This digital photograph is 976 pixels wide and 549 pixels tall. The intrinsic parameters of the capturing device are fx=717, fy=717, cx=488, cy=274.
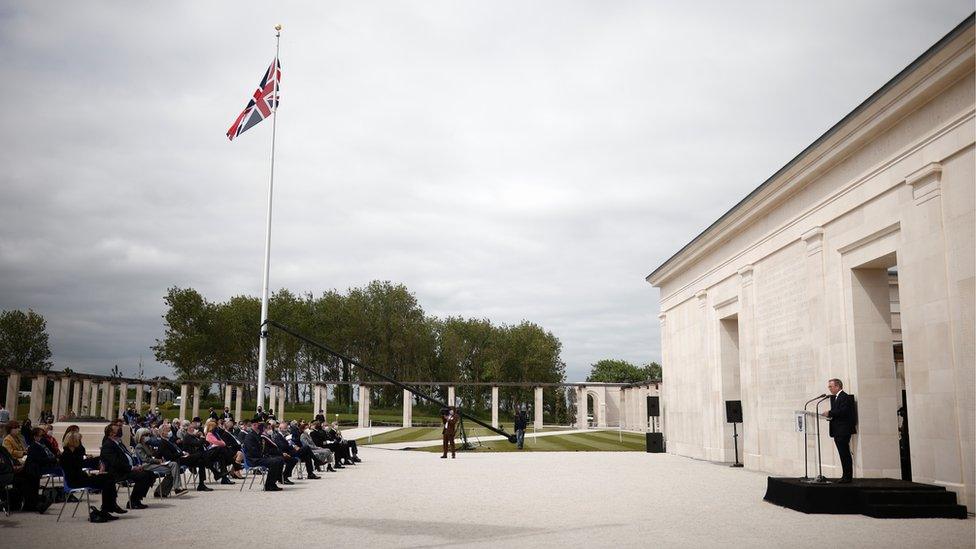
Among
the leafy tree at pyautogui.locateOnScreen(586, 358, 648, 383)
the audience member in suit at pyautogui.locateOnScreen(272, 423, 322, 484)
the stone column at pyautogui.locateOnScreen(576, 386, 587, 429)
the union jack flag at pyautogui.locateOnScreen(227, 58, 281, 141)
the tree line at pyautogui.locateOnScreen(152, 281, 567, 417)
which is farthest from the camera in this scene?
the leafy tree at pyautogui.locateOnScreen(586, 358, 648, 383)

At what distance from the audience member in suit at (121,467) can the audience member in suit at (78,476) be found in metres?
0.21

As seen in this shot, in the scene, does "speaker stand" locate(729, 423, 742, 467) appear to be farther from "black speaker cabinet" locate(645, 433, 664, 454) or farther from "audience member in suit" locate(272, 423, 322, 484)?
"audience member in suit" locate(272, 423, 322, 484)

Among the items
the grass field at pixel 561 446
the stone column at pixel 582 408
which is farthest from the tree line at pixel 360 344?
the grass field at pixel 561 446

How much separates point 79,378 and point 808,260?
55654mm

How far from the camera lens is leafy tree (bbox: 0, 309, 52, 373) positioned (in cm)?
8569

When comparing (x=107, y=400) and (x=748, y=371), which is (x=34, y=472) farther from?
(x=107, y=400)

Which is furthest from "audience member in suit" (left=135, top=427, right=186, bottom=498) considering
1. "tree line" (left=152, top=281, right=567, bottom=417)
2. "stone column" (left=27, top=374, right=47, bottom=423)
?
"tree line" (left=152, top=281, right=567, bottom=417)

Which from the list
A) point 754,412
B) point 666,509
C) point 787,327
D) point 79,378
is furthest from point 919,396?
point 79,378

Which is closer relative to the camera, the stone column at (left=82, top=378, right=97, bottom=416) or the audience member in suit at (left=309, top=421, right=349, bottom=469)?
the audience member in suit at (left=309, top=421, right=349, bottom=469)

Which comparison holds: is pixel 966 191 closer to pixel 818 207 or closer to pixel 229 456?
pixel 818 207

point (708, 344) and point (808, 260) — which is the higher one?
point (808, 260)

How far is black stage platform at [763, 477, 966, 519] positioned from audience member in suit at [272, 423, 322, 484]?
11184 millimetres

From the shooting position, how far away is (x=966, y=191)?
11195mm

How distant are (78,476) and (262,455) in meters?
5.58
